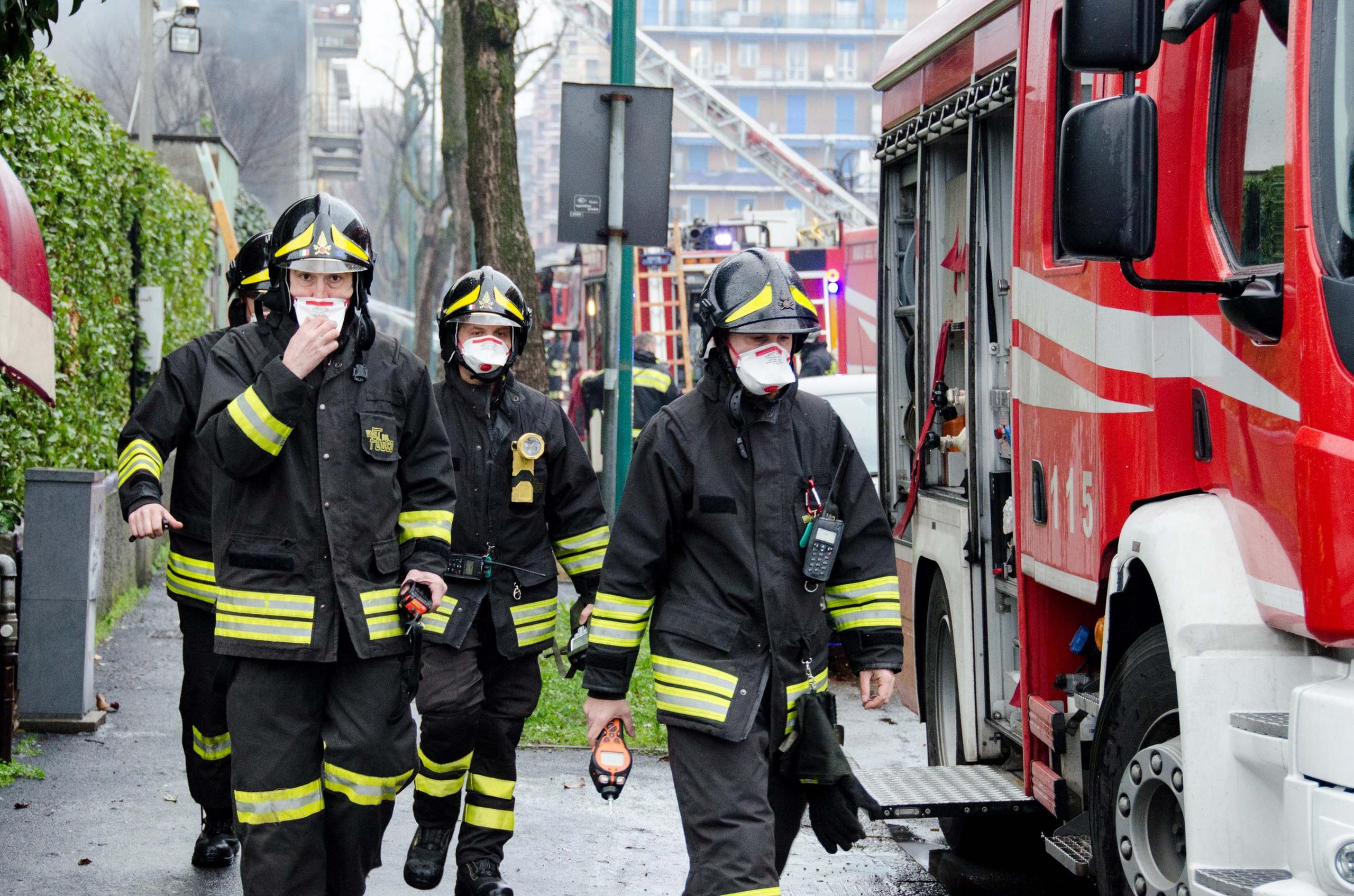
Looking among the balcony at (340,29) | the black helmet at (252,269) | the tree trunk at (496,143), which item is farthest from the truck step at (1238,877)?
the balcony at (340,29)

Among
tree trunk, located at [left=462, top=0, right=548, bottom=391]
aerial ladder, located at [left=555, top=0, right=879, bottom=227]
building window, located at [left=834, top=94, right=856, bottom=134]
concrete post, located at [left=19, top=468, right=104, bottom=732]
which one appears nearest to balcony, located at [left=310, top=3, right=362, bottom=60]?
aerial ladder, located at [left=555, top=0, right=879, bottom=227]

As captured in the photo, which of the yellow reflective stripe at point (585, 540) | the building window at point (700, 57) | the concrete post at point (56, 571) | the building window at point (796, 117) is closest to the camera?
the yellow reflective stripe at point (585, 540)

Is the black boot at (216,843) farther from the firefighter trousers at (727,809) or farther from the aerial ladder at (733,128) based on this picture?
the aerial ladder at (733,128)

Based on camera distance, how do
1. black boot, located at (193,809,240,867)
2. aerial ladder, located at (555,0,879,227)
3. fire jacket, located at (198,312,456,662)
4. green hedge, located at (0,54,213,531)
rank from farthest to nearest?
1. aerial ladder, located at (555,0,879,227)
2. green hedge, located at (0,54,213,531)
3. black boot, located at (193,809,240,867)
4. fire jacket, located at (198,312,456,662)

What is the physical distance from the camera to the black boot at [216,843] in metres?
5.69

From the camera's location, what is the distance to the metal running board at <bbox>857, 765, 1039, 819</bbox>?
529 cm

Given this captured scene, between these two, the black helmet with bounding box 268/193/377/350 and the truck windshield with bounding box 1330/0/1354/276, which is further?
the black helmet with bounding box 268/193/377/350

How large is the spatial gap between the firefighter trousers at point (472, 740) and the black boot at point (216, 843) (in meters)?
0.69

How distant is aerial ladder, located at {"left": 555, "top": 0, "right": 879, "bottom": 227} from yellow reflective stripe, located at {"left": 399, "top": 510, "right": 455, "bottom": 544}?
2546 cm

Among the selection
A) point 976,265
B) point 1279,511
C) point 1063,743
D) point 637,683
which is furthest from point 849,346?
point 1279,511

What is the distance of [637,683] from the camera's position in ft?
29.7

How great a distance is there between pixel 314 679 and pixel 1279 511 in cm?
243

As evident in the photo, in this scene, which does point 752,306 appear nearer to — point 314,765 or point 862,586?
point 862,586

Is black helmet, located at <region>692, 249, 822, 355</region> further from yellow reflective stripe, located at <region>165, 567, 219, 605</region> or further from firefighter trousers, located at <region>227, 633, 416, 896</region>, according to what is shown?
yellow reflective stripe, located at <region>165, 567, 219, 605</region>
